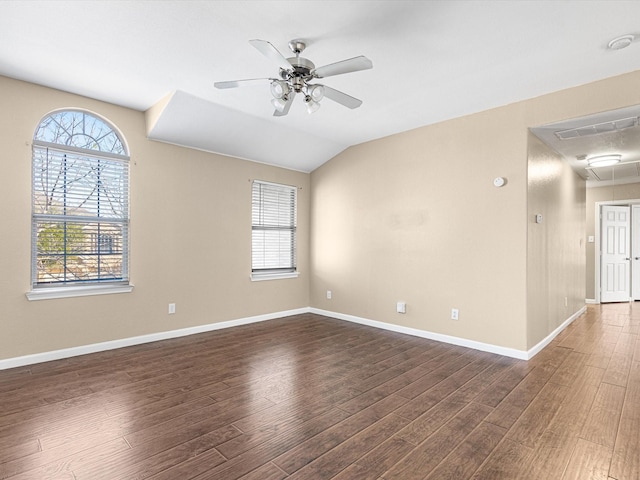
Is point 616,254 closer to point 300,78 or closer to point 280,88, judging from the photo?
point 300,78

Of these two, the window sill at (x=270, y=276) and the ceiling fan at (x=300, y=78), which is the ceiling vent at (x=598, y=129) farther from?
the window sill at (x=270, y=276)

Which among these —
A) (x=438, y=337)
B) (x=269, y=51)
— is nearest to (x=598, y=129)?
(x=438, y=337)

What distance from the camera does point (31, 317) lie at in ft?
11.4

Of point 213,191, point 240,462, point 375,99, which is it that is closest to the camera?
point 240,462

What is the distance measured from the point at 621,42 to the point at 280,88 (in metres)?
2.53

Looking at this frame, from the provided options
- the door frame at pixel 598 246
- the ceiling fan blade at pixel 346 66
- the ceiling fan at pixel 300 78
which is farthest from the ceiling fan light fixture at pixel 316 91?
the door frame at pixel 598 246

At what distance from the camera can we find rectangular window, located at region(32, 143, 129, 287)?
11.8 ft

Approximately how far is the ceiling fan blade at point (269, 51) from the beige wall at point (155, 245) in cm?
262

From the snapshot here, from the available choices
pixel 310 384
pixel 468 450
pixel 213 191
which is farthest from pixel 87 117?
pixel 468 450

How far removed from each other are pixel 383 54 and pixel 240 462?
10.0 feet

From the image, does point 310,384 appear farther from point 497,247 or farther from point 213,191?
point 213,191

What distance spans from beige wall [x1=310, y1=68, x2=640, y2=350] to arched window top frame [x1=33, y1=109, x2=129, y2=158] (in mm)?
3049

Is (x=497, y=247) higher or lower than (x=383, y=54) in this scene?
lower

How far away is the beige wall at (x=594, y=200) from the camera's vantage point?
6.93 metres
